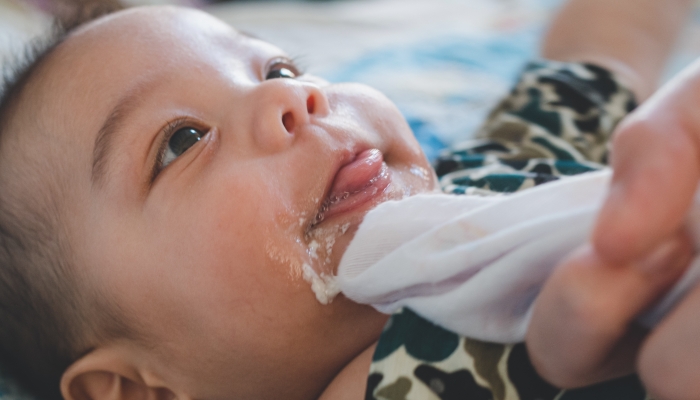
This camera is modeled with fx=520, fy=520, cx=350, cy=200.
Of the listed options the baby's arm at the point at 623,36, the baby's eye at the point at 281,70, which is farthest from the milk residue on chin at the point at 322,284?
the baby's arm at the point at 623,36

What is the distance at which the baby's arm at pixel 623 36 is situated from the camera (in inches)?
51.3

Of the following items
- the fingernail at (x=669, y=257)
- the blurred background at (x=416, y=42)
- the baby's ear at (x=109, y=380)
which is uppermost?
the fingernail at (x=669, y=257)

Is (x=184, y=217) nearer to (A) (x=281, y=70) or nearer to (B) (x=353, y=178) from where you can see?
(B) (x=353, y=178)

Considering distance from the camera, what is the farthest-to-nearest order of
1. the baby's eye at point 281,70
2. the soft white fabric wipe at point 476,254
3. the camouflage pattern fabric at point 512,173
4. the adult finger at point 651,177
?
1. the baby's eye at point 281,70
2. the camouflage pattern fabric at point 512,173
3. the soft white fabric wipe at point 476,254
4. the adult finger at point 651,177

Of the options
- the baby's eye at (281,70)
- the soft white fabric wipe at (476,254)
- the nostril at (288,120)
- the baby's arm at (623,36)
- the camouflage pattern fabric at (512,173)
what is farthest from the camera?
the baby's arm at (623,36)

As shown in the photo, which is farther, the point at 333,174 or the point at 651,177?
the point at 333,174

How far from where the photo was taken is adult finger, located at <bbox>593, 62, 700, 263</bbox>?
12.5 inches

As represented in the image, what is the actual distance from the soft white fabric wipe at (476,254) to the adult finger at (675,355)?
26 mm

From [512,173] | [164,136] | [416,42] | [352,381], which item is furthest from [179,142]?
[416,42]

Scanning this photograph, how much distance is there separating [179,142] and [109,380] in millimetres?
351

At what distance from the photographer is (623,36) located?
52.7 inches

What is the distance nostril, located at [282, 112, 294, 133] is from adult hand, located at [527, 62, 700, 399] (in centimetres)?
41

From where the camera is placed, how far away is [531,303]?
1.64ft

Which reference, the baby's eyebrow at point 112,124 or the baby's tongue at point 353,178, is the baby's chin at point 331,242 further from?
the baby's eyebrow at point 112,124
